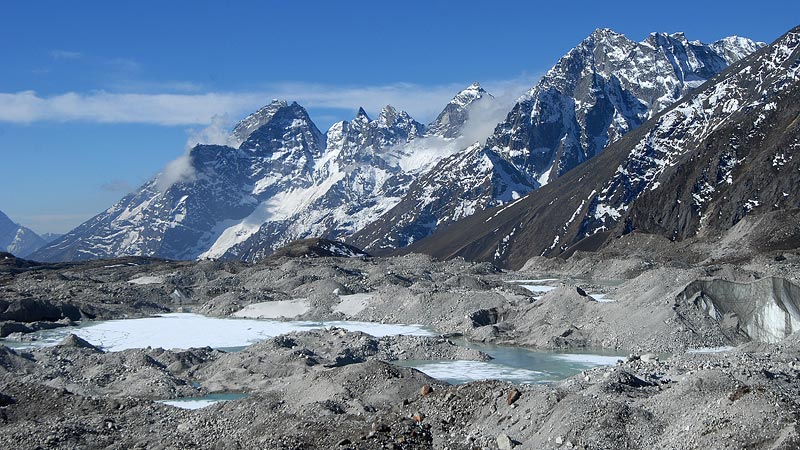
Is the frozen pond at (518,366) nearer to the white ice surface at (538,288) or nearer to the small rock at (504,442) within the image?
the small rock at (504,442)

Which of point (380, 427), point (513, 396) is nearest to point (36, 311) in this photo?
point (380, 427)

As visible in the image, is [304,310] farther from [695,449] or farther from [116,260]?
[116,260]

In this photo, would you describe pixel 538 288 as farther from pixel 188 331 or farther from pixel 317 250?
pixel 317 250

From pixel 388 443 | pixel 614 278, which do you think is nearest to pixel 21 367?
pixel 388 443

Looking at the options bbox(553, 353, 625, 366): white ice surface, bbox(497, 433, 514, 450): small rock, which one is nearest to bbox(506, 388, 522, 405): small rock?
bbox(497, 433, 514, 450): small rock

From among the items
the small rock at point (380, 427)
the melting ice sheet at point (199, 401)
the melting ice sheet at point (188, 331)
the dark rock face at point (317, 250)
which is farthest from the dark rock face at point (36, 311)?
the dark rock face at point (317, 250)

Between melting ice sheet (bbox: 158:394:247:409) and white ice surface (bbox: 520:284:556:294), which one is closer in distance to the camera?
melting ice sheet (bbox: 158:394:247:409)

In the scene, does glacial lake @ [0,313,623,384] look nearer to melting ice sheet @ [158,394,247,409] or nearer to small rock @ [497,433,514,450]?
melting ice sheet @ [158,394,247,409]

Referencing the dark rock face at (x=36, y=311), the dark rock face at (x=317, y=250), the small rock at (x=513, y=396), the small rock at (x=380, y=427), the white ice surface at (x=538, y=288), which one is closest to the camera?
the small rock at (x=380, y=427)
